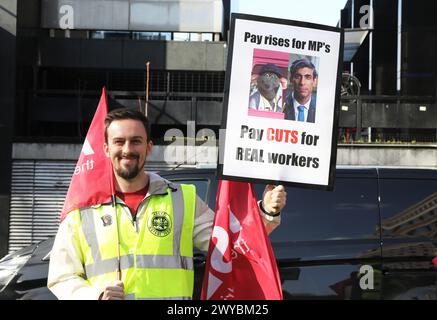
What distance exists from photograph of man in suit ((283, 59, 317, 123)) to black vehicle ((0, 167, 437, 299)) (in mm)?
2022

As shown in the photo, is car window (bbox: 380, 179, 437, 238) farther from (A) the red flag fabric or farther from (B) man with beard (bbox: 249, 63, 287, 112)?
(A) the red flag fabric

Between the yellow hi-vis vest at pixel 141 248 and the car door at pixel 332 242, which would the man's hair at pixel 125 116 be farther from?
the car door at pixel 332 242

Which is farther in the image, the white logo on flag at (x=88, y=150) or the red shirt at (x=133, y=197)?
the white logo on flag at (x=88, y=150)

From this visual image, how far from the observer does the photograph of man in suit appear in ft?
9.62

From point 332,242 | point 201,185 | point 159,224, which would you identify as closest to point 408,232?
point 332,242

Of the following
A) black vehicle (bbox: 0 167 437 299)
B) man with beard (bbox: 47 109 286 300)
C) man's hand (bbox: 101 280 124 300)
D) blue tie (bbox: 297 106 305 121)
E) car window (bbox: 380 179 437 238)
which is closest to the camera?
man's hand (bbox: 101 280 124 300)

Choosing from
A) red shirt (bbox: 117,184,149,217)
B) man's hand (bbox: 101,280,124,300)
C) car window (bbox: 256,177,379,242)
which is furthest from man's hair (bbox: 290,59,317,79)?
car window (bbox: 256,177,379,242)

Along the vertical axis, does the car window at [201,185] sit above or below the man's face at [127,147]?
below

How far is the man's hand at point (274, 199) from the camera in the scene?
2.84 m

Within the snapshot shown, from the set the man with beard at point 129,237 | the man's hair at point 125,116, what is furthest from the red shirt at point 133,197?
the man's hair at point 125,116

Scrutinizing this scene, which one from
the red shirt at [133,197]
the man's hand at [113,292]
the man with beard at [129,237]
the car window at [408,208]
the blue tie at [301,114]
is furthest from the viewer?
the car window at [408,208]

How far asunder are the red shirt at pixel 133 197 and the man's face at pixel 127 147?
0.12 metres

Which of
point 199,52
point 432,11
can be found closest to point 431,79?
point 432,11

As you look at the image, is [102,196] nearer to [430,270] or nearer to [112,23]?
[430,270]
